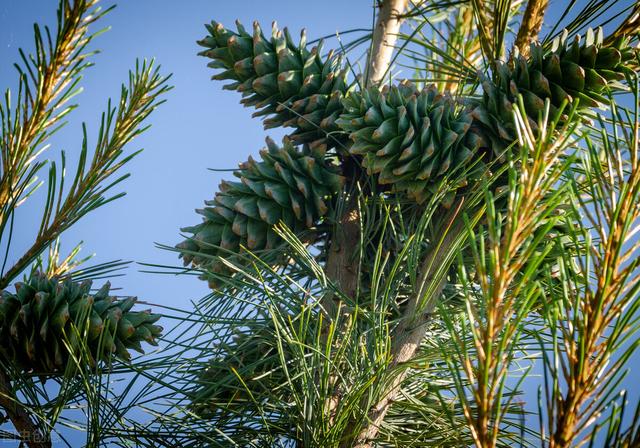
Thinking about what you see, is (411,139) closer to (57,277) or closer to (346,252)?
(346,252)

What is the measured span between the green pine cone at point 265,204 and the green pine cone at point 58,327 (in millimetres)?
86

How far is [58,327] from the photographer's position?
524mm

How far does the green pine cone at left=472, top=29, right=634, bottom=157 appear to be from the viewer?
0.50 meters

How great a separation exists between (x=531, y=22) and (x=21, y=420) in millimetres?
514

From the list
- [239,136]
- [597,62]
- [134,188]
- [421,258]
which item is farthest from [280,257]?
[239,136]

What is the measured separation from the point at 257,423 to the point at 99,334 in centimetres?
13

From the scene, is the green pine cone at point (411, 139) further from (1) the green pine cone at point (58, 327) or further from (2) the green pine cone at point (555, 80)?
(1) the green pine cone at point (58, 327)

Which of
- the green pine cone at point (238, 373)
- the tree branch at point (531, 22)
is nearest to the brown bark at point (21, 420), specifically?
the green pine cone at point (238, 373)

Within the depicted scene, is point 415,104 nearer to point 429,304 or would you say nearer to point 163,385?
point 429,304

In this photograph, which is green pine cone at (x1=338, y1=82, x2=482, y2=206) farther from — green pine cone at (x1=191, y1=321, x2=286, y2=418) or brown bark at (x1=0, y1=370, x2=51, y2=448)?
brown bark at (x1=0, y1=370, x2=51, y2=448)

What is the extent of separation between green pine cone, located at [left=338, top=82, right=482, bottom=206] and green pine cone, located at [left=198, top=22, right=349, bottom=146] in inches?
3.0

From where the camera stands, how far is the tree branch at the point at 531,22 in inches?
24.9

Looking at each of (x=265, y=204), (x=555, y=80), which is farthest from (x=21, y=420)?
(x=555, y=80)

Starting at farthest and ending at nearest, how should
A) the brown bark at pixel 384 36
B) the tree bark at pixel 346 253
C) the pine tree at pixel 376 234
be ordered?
Answer: the brown bark at pixel 384 36, the tree bark at pixel 346 253, the pine tree at pixel 376 234
